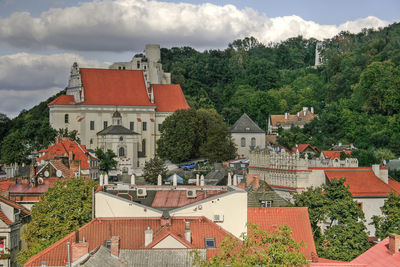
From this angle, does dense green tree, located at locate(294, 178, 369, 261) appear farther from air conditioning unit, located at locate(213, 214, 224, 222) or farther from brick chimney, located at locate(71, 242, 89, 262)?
brick chimney, located at locate(71, 242, 89, 262)

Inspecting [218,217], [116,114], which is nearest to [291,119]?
[116,114]

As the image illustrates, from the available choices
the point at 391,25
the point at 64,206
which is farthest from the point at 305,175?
the point at 391,25

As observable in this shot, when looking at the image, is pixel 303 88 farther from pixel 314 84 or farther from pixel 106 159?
pixel 106 159

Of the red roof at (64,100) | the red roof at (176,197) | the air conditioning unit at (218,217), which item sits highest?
the red roof at (64,100)

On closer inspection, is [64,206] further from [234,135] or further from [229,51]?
[229,51]

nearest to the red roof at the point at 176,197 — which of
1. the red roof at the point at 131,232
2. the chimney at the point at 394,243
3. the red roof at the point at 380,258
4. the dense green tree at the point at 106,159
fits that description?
the red roof at the point at 131,232

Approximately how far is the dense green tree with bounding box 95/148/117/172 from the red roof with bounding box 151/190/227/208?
154ft

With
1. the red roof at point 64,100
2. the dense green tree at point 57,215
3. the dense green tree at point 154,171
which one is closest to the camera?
the dense green tree at point 57,215

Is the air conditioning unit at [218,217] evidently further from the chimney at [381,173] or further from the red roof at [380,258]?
the chimney at [381,173]

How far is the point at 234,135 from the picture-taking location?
91375 mm

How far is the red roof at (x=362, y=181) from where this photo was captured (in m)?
48.1

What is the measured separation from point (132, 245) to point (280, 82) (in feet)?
362

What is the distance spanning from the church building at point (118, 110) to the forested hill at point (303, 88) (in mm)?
4675

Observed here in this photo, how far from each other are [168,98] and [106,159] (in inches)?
835
